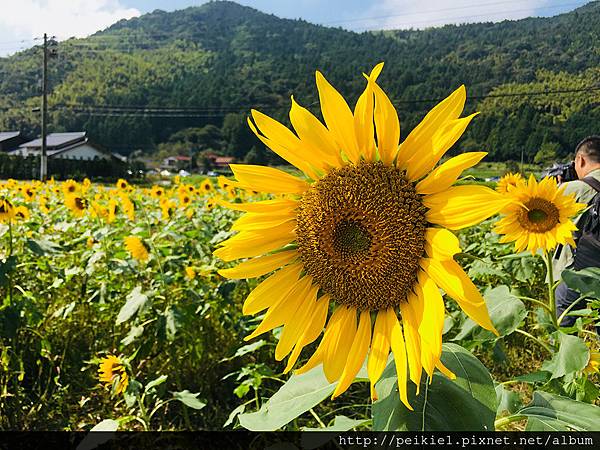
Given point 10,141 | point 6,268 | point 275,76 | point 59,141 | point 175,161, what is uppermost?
point 275,76

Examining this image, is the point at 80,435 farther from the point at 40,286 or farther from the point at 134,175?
the point at 134,175

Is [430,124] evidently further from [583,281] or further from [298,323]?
[583,281]

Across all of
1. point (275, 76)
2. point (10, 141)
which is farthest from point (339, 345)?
point (275, 76)

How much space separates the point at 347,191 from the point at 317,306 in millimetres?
218

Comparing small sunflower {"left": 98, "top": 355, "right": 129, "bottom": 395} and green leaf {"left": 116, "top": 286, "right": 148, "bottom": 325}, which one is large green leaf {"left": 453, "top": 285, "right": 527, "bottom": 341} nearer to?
small sunflower {"left": 98, "top": 355, "right": 129, "bottom": 395}

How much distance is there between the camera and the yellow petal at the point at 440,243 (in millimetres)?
712

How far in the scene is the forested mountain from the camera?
1748 centimetres

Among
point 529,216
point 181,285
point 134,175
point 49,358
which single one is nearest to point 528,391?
point 529,216

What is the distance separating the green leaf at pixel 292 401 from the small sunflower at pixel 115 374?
1.33 meters

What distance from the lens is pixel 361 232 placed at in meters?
0.87

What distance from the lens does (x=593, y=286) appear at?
1.58 meters

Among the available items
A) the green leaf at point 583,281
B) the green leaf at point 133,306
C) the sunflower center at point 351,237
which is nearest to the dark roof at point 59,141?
the green leaf at point 133,306

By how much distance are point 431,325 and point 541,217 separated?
148 cm

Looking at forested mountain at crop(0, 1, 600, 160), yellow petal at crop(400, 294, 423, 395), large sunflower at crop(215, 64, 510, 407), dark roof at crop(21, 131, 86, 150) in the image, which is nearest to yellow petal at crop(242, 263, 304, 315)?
large sunflower at crop(215, 64, 510, 407)
